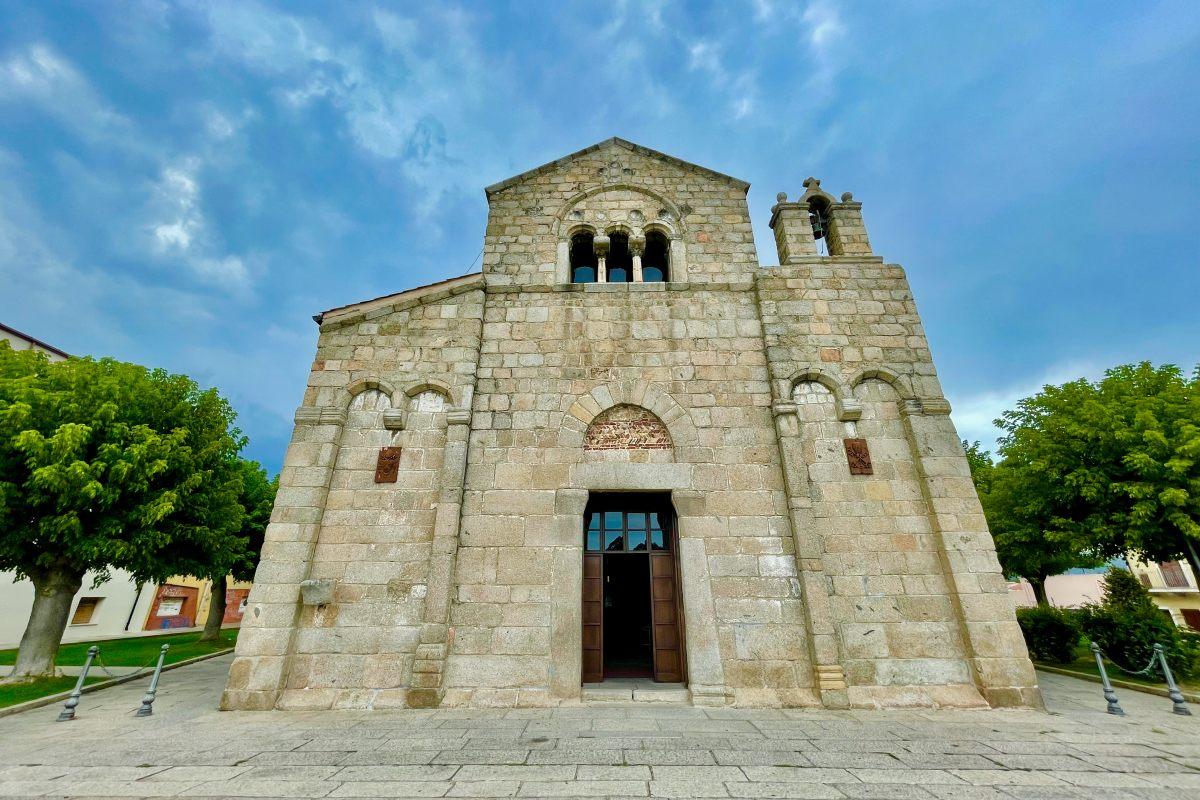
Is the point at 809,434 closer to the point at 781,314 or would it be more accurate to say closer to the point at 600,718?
the point at 781,314

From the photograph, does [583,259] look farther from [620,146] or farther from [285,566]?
[285,566]

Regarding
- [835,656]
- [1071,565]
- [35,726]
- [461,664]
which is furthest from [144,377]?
[1071,565]

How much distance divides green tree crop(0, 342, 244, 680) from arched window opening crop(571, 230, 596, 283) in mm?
9399

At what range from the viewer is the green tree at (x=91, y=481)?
8.97 meters

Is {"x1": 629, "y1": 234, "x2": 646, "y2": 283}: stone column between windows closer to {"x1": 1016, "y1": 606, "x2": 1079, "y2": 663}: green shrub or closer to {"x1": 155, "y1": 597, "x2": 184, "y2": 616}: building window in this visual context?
{"x1": 1016, "y1": 606, "x2": 1079, "y2": 663}: green shrub

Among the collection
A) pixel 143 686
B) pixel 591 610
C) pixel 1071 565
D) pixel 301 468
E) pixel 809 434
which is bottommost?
pixel 143 686

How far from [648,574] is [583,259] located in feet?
22.9

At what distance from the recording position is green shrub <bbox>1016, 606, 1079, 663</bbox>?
36.2 ft

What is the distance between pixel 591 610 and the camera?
7.88m

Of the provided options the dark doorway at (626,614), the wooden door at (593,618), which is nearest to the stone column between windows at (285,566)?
the wooden door at (593,618)

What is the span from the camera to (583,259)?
36.1ft

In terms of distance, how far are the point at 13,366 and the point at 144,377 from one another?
2276 millimetres

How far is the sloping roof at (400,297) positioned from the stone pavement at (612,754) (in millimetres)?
6511

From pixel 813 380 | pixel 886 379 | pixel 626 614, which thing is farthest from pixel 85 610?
pixel 886 379
